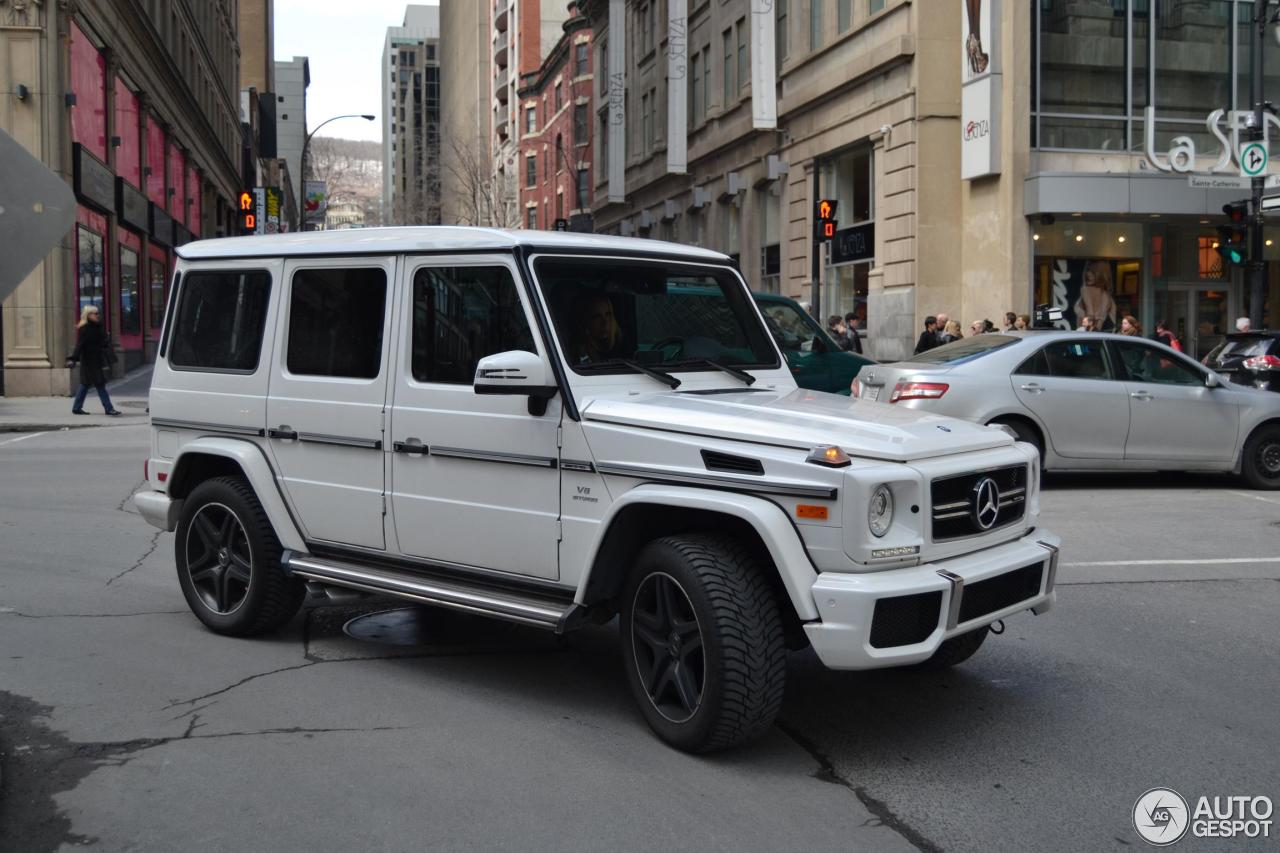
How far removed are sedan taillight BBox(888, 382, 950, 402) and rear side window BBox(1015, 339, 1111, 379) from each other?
0.92 m

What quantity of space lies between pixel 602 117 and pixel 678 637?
58354mm

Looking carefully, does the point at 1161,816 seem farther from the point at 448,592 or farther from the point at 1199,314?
the point at 1199,314

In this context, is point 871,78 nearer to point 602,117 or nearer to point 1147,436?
point 1147,436

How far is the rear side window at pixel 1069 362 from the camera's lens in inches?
500

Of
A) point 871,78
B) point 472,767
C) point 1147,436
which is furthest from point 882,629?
point 871,78

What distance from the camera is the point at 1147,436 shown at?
1273cm

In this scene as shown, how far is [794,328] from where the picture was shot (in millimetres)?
16344

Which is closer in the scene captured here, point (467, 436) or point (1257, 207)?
point (467, 436)

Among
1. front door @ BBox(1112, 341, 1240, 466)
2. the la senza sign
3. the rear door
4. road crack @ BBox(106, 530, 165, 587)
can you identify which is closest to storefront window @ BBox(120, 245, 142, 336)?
road crack @ BBox(106, 530, 165, 587)

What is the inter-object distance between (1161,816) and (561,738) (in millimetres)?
2224

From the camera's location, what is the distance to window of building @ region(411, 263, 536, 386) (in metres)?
5.59

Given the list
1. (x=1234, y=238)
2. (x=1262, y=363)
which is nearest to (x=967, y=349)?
(x=1262, y=363)

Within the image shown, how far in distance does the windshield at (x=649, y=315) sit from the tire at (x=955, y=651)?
5.21 ft

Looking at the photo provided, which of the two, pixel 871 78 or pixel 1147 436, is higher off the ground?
pixel 871 78
